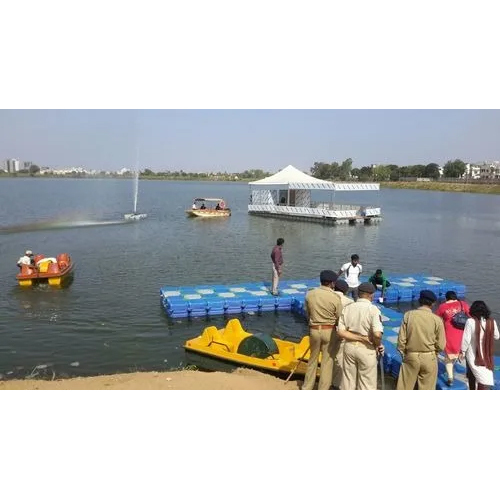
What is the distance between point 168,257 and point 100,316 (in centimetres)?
1006

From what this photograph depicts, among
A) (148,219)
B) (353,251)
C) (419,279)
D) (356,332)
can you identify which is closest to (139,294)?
(419,279)

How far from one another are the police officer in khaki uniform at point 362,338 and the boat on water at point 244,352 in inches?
85.4

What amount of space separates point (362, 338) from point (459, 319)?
2245 mm

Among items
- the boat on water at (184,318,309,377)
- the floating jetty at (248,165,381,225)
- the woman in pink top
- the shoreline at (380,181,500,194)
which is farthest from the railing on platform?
the shoreline at (380,181,500,194)

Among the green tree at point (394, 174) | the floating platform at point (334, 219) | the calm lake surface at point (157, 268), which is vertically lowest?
the calm lake surface at point (157, 268)

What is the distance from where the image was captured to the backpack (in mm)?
7572

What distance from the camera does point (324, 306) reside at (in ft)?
22.2

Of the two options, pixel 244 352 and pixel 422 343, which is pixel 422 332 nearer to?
pixel 422 343

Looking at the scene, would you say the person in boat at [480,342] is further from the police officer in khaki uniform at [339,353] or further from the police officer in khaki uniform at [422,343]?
the police officer in khaki uniform at [339,353]

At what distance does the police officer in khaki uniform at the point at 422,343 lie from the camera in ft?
20.5

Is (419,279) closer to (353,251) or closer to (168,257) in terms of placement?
(353,251)

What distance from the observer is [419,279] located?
17.6 meters

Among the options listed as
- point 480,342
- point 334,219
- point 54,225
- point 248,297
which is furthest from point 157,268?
point 334,219

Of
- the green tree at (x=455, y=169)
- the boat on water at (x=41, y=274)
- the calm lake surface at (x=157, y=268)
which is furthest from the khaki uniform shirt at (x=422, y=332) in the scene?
the green tree at (x=455, y=169)
